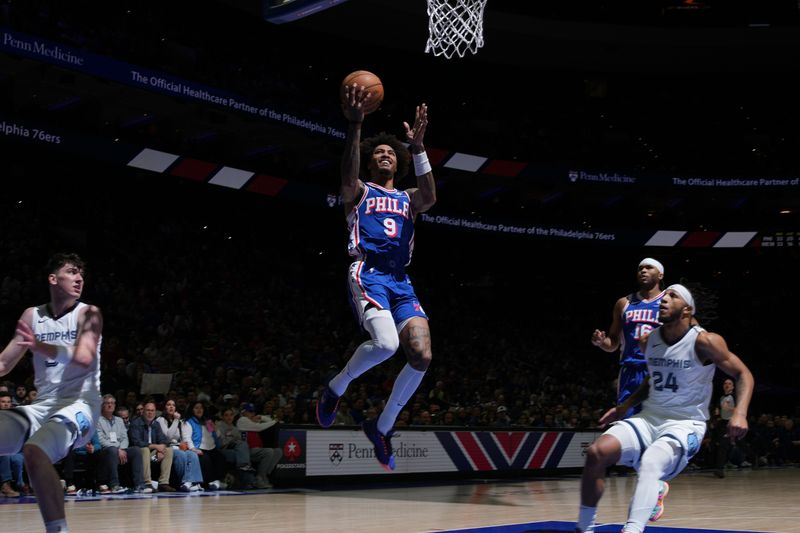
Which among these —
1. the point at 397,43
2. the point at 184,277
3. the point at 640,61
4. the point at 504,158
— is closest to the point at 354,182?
the point at 184,277

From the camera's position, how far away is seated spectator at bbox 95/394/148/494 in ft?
41.6

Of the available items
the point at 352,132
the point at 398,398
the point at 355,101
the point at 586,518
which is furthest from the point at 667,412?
the point at 355,101

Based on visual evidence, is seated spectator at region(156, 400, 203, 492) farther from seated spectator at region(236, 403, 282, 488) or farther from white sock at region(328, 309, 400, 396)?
white sock at region(328, 309, 400, 396)

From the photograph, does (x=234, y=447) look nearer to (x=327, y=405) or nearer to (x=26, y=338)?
(x=327, y=405)

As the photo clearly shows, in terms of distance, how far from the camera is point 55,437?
5.87m

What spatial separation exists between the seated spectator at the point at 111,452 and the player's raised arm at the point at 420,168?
6.68 meters

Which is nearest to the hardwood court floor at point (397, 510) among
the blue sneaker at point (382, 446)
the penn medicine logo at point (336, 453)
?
the penn medicine logo at point (336, 453)

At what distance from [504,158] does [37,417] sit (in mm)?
24133

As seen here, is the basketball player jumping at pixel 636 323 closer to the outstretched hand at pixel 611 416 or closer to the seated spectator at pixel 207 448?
the outstretched hand at pixel 611 416

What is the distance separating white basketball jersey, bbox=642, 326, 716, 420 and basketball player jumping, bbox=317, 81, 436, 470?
1.70 m

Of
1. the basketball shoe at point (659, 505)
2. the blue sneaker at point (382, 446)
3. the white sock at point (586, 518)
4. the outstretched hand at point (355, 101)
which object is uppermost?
the outstretched hand at point (355, 101)

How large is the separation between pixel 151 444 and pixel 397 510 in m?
4.25

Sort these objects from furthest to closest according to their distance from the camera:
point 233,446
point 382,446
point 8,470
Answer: point 233,446 < point 8,470 < point 382,446

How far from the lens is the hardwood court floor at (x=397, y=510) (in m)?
8.70
